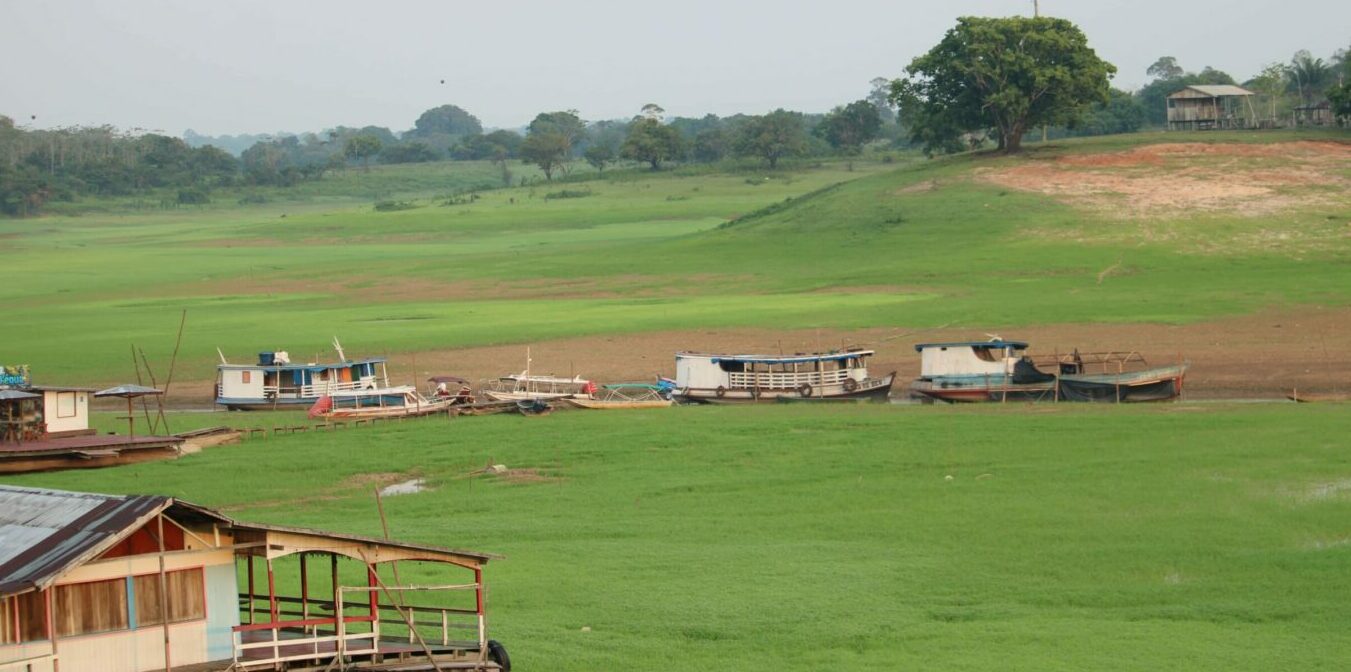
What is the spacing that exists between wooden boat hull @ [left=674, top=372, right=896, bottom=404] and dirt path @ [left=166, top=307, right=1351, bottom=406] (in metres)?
2.52

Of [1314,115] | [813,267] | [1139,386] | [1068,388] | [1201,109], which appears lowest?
[1068,388]

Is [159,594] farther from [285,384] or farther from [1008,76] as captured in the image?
[1008,76]

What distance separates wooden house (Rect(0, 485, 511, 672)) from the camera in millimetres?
19516

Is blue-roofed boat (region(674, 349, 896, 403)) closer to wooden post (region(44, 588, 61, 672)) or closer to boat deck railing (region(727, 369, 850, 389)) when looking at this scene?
boat deck railing (region(727, 369, 850, 389))

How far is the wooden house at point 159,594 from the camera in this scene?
64.0 ft

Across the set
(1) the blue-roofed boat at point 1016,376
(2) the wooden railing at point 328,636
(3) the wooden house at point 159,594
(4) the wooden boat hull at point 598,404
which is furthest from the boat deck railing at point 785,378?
(3) the wooden house at point 159,594

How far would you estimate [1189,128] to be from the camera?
393ft

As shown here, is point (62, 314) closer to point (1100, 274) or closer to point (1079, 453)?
point (1100, 274)

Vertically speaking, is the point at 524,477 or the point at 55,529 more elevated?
the point at 55,529

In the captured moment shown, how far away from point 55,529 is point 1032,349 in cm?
4183

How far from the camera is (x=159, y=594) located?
20.4m

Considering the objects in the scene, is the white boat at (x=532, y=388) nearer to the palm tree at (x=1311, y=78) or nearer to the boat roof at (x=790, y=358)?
the boat roof at (x=790, y=358)

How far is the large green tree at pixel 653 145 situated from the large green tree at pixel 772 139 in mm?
6141

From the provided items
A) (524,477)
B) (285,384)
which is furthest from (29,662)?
(285,384)
